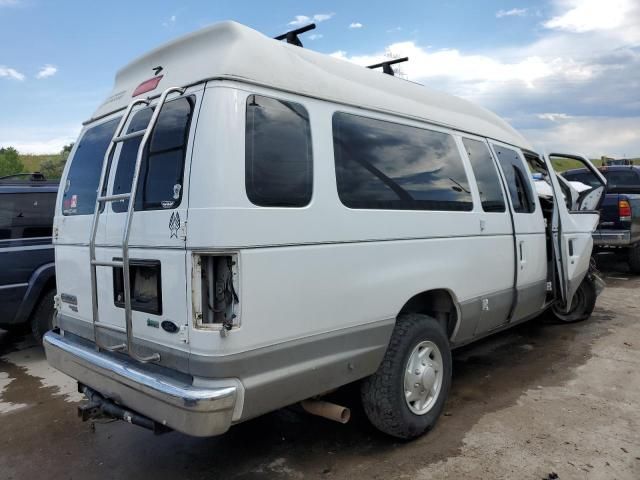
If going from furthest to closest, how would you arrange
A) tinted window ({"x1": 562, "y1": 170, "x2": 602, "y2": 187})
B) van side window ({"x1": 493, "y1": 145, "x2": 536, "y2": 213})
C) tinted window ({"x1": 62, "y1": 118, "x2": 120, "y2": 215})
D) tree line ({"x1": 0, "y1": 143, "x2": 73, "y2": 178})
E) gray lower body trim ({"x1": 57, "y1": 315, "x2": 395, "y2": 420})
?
tree line ({"x1": 0, "y1": 143, "x2": 73, "y2": 178}), tinted window ({"x1": 562, "y1": 170, "x2": 602, "y2": 187}), van side window ({"x1": 493, "y1": 145, "x2": 536, "y2": 213}), tinted window ({"x1": 62, "y1": 118, "x2": 120, "y2": 215}), gray lower body trim ({"x1": 57, "y1": 315, "x2": 395, "y2": 420})

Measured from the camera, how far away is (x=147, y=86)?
10.8 ft

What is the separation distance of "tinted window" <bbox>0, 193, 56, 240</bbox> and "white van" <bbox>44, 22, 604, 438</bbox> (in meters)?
2.43

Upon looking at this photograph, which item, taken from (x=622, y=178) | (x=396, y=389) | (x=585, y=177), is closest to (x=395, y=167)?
(x=396, y=389)

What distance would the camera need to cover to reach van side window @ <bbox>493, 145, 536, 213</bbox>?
16.1ft

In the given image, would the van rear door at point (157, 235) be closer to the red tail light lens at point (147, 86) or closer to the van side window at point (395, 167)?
the red tail light lens at point (147, 86)

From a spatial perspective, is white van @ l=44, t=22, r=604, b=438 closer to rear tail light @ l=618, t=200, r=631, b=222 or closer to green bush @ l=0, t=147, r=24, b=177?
rear tail light @ l=618, t=200, r=631, b=222

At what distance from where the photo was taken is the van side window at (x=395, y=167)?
3236mm

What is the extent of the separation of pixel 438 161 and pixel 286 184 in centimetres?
162

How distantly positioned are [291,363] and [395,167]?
154cm

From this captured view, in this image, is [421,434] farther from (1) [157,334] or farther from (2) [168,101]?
(2) [168,101]


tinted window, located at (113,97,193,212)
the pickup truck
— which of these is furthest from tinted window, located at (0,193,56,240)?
the pickup truck

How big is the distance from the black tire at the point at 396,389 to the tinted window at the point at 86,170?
7.11ft

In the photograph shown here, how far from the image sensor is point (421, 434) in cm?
362

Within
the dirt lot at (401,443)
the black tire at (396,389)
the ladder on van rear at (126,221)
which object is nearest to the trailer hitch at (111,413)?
the ladder on van rear at (126,221)
